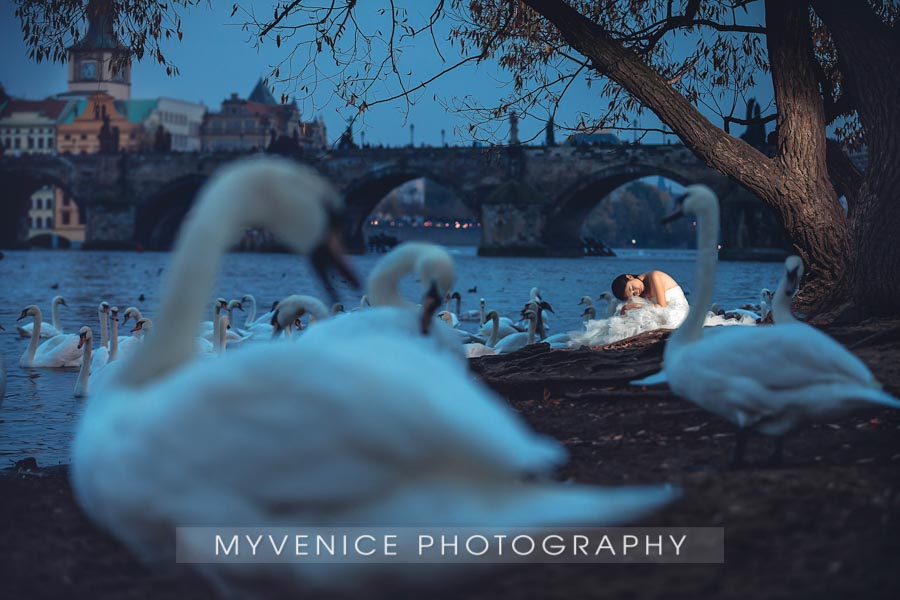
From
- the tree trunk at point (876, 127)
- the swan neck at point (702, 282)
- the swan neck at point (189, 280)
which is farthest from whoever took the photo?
the tree trunk at point (876, 127)

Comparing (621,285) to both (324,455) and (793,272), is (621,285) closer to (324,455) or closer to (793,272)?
(793,272)

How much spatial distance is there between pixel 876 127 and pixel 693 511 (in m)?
4.59

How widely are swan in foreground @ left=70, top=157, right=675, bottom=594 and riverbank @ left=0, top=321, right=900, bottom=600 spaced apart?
719 mm

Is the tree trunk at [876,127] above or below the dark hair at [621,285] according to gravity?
above

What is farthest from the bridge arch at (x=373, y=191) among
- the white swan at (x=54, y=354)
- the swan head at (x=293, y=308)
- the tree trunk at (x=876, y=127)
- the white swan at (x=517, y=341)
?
the tree trunk at (x=876, y=127)

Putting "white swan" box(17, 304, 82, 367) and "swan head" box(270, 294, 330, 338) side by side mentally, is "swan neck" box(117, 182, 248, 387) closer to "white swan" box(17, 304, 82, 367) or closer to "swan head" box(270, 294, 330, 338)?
"swan head" box(270, 294, 330, 338)

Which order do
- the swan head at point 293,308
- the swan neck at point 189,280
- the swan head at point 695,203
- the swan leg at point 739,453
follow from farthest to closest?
the swan head at point 293,308 → the swan head at point 695,203 → the swan leg at point 739,453 → the swan neck at point 189,280

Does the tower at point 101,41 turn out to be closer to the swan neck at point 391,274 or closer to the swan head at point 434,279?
the swan neck at point 391,274

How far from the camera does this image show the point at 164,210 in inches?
3214

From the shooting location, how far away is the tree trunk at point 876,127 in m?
7.23

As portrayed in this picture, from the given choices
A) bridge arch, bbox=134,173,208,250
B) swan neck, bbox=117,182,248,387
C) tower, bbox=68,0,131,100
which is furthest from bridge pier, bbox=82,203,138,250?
swan neck, bbox=117,182,248,387

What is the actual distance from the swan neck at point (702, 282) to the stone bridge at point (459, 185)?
51.5 m

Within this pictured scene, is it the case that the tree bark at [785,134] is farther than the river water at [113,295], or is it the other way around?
the river water at [113,295]

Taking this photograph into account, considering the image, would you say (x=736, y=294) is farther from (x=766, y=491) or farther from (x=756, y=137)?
(x=756, y=137)
